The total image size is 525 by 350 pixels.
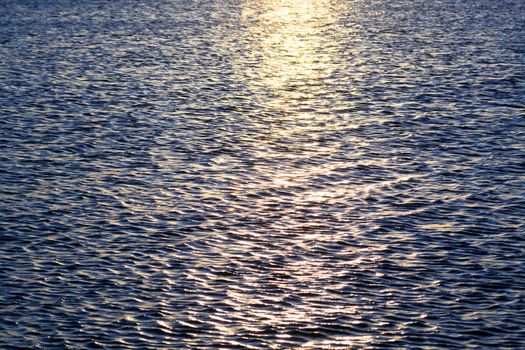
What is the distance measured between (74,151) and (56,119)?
18.5 feet

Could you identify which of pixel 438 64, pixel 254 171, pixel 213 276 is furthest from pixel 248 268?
pixel 438 64

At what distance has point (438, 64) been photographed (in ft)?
192

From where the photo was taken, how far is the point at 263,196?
1373 inches

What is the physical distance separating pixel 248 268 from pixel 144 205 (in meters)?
6.73

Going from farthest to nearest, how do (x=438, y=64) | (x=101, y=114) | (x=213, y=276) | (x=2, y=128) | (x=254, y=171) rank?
(x=438, y=64), (x=101, y=114), (x=2, y=128), (x=254, y=171), (x=213, y=276)

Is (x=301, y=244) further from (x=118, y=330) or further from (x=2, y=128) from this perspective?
(x=2, y=128)

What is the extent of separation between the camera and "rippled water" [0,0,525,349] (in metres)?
25.2

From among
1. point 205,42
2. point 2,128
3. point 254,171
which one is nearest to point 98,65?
point 205,42

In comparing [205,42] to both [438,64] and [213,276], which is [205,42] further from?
[213,276]

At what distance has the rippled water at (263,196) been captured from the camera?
25203 millimetres

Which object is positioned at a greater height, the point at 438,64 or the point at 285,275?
the point at 438,64

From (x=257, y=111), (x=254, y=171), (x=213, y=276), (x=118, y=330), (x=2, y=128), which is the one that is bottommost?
(x=118, y=330)

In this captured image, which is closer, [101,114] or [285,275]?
[285,275]

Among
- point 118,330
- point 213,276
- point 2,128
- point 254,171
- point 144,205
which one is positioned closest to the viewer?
point 118,330
